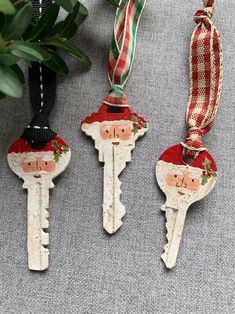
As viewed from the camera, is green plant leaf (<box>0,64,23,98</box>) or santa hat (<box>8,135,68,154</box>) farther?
santa hat (<box>8,135,68,154</box>)

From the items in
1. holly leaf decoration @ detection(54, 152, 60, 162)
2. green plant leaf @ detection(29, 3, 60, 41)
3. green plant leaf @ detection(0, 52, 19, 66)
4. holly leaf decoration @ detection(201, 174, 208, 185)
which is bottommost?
holly leaf decoration @ detection(201, 174, 208, 185)

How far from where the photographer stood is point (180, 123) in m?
0.82

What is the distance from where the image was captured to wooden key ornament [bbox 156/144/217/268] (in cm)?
73

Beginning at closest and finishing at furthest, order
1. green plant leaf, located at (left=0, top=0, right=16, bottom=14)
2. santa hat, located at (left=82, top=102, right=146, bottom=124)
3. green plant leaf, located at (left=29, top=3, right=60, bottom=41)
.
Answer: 1. green plant leaf, located at (left=0, top=0, right=16, bottom=14)
2. green plant leaf, located at (left=29, top=3, right=60, bottom=41)
3. santa hat, located at (left=82, top=102, right=146, bottom=124)

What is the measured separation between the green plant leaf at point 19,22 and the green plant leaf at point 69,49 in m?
0.10

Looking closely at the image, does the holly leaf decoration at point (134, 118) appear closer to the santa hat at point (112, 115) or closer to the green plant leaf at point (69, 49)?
the santa hat at point (112, 115)

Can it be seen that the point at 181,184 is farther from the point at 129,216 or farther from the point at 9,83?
the point at 9,83

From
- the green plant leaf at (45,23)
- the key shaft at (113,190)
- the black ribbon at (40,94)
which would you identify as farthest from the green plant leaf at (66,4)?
the key shaft at (113,190)

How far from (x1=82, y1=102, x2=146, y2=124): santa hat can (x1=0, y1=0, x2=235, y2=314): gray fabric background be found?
2 cm

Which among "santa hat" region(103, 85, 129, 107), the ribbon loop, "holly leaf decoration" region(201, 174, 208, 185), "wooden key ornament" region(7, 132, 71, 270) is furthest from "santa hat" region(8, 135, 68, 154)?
the ribbon loop

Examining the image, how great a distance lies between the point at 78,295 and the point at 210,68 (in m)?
0.42

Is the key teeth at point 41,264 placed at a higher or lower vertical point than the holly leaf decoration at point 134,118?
lower

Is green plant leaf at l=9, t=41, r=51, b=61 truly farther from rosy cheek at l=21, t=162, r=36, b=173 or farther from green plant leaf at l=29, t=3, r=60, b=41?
rosy cheek at l=21, t=162, r=36, b=173

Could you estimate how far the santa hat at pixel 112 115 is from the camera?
Result: 31.6 inches
